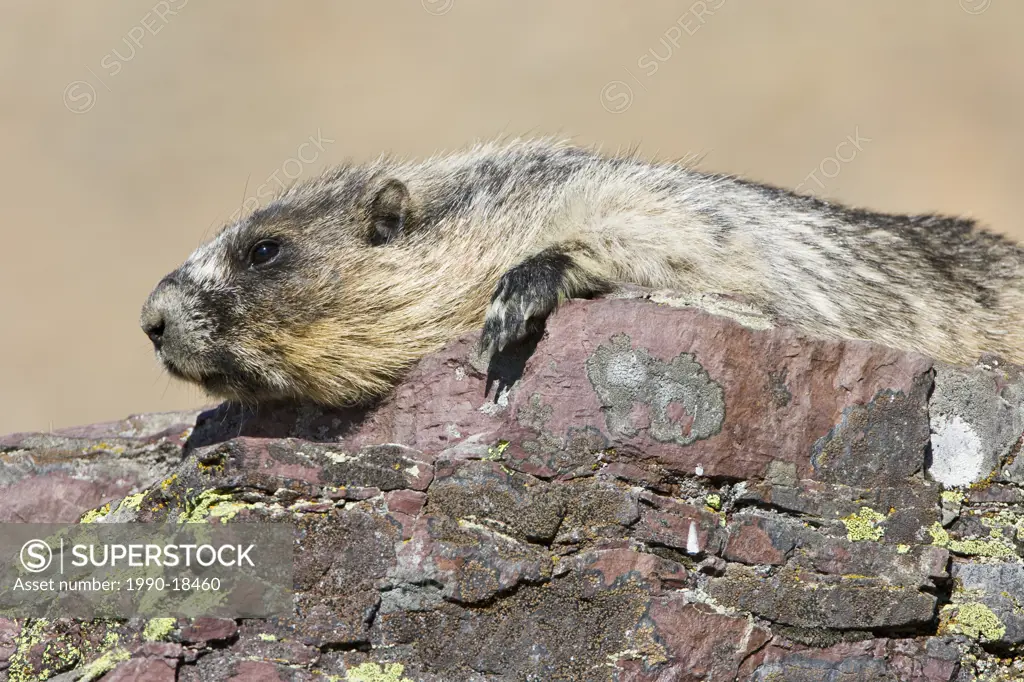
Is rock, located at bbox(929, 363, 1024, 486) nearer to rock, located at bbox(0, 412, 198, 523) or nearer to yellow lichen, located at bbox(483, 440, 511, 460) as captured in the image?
yellow lichen, located at bbox(483, 440, 511, 460)

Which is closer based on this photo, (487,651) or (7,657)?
(487,651)

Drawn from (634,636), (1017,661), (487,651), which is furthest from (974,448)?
(487,651)

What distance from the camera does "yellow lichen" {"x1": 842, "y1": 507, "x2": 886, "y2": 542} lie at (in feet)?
16.9

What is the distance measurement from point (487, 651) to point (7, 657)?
2.27 metres

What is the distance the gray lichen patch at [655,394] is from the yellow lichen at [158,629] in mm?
2201

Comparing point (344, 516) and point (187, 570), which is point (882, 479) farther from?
point (187, 570)

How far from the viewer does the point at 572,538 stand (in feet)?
16.7

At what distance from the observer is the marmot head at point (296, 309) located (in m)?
6.57

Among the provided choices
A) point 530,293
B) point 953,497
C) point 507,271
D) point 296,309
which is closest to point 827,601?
point 953,497

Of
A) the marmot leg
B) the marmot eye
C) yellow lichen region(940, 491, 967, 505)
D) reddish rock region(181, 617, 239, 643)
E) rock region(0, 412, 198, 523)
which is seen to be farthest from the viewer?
the marmot eye

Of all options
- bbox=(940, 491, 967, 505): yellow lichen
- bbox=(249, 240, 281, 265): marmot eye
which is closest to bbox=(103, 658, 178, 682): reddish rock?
bbox=(249, 240, 281, 265): marmot eye

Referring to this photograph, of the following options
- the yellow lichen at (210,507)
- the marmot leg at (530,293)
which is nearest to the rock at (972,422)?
the marmot leg at (530,293)

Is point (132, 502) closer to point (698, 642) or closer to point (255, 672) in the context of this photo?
point (255, 672)

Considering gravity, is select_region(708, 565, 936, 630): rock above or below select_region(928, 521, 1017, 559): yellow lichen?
below
